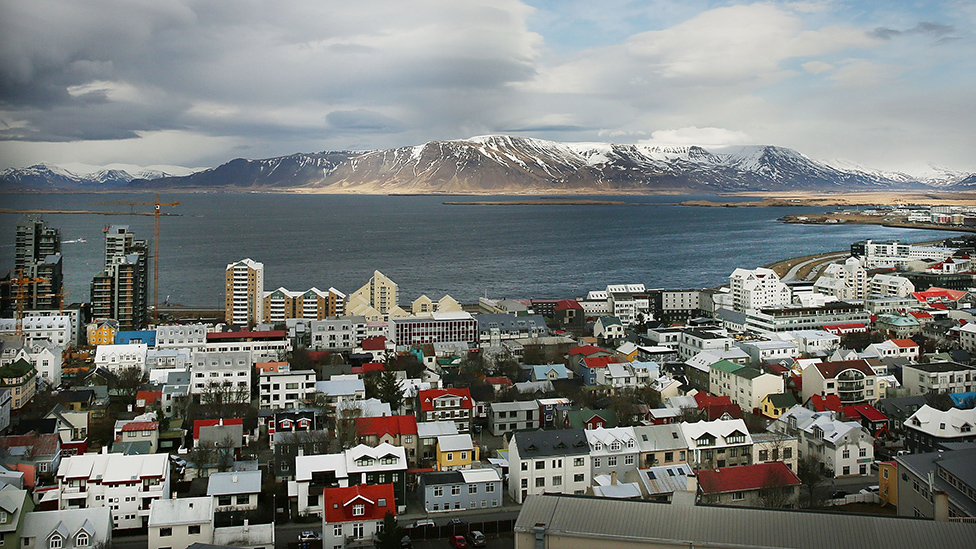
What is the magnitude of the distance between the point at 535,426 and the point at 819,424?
215 cm

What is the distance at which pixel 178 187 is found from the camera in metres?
80.6

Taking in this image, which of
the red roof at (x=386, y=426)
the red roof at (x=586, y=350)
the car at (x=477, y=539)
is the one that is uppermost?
the red roof at (x=586, y=350)

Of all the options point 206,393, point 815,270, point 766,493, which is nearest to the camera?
point 766,493

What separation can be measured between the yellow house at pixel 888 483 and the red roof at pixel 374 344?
5709 mm

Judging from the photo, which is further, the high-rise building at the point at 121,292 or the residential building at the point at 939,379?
the high-rise building at the point at 121,292

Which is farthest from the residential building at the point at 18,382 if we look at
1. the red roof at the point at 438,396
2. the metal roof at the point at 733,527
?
the metal roof at the point at 733,527

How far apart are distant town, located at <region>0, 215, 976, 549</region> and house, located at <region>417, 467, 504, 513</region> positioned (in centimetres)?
2

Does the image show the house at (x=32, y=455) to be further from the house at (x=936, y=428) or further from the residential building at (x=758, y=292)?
the residential building at (x=758, y=292)

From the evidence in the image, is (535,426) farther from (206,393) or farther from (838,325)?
(838,325)

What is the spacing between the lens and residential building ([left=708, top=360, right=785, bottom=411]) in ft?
24.5

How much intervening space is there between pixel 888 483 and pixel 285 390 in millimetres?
4751

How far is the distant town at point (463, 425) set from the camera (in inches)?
169

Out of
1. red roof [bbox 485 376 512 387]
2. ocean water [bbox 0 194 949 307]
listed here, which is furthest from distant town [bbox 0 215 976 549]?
ocean water [bbox 0 194 949 307]

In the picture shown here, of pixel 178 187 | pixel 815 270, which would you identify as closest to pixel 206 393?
pixel 815 270
